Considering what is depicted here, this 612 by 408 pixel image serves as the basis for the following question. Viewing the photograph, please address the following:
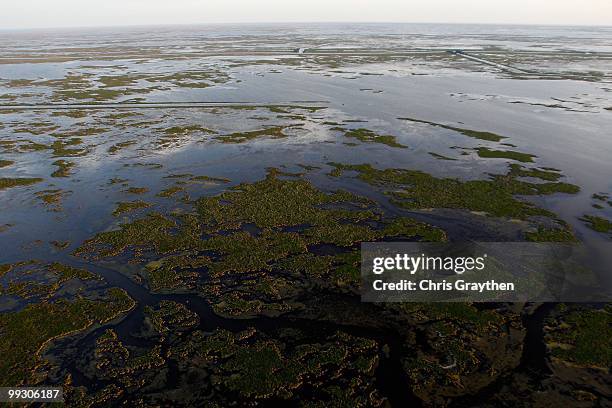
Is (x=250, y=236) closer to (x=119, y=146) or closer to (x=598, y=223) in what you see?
(x=598, y=223)

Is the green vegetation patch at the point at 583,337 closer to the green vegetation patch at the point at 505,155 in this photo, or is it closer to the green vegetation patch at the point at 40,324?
the green vegetation patch at the point at 40,324

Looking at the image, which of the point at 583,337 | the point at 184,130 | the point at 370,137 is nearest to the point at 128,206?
Result: the point at 184,130

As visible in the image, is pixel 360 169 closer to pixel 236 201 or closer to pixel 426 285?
pixel 236 201

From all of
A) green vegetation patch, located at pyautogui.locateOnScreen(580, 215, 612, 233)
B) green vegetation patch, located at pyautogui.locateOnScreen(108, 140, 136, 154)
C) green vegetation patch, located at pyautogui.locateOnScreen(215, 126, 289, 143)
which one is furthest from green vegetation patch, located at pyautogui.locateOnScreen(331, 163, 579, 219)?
green vegetation patch, located at pyautogui.locateOnScreen(108, 140, 136, 154)

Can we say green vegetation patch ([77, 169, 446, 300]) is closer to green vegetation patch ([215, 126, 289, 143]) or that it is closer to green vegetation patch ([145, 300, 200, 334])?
green vegetation patch ([145, 300, 200, 334])

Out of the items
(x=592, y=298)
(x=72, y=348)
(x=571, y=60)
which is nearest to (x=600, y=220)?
(x=592, y=298)

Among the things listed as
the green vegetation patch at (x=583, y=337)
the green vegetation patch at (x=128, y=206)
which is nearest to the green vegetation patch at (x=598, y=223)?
the green vegetation patch at (x=583, y=337)

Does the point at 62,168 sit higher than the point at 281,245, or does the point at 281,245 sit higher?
the point at 62,168

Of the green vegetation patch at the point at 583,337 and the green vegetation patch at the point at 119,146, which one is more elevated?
the green vegetation patch at the point at 119,146
